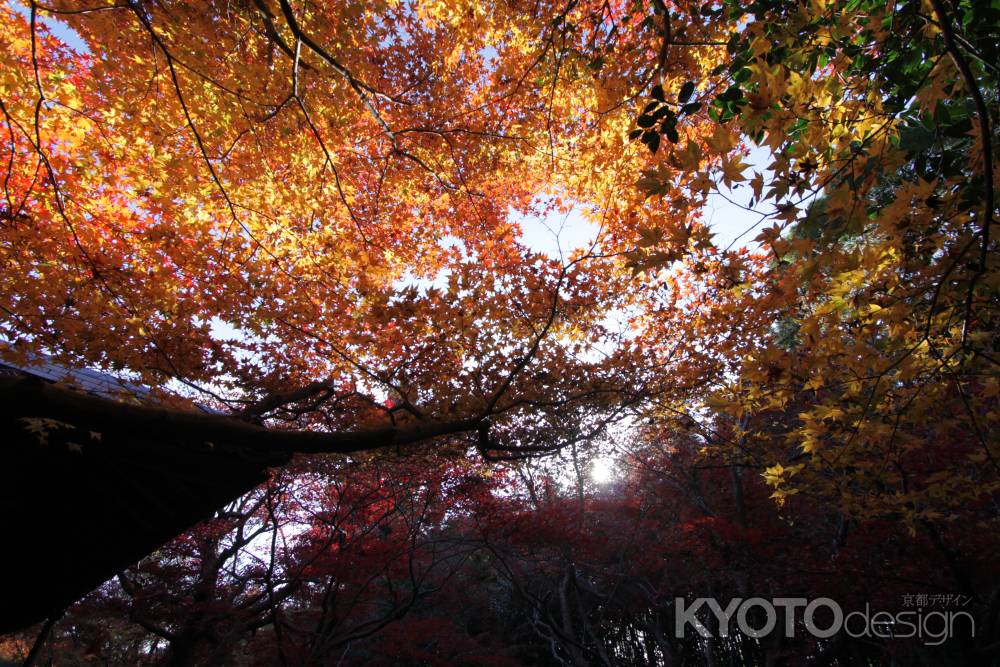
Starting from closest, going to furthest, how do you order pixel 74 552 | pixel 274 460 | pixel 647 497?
1. pixel 74 552
2. pixel 274 460
3. pixel 647 497

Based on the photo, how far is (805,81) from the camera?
7.16 ft

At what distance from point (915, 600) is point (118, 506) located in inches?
387

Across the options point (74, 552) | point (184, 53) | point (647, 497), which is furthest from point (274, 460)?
point (647, 497)

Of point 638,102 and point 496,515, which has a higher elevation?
point 638,102

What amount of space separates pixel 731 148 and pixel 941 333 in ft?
8.73

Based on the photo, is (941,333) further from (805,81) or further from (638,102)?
(638,102)

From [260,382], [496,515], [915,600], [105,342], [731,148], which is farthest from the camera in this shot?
[496,515]

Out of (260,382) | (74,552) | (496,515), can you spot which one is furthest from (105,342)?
(496,515)

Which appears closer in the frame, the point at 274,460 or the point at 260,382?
the point at 274,460

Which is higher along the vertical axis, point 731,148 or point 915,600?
point 731,148

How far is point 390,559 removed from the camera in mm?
7891

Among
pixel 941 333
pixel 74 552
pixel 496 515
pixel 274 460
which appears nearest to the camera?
pixel 941 333

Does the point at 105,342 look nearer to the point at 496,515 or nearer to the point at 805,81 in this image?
the point at 496,515

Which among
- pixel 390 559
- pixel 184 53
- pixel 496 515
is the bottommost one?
pixel 390 559
